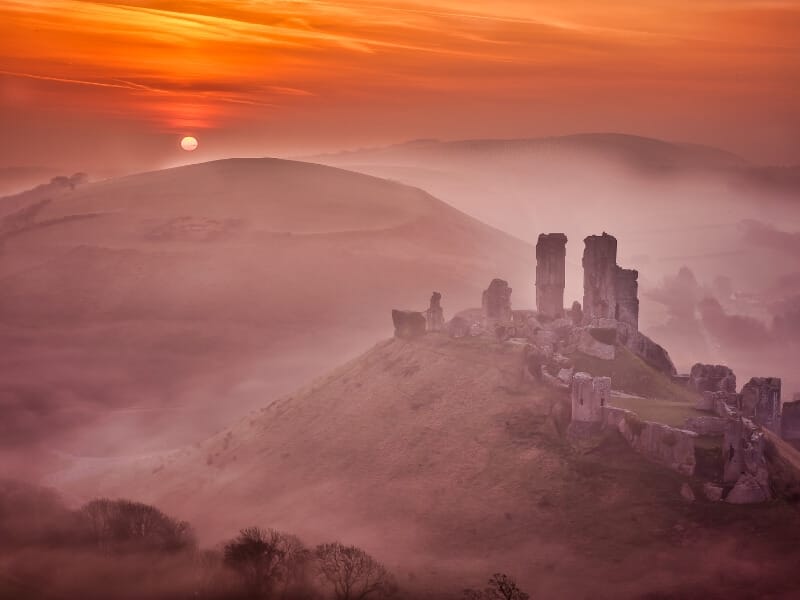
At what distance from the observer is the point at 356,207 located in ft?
609

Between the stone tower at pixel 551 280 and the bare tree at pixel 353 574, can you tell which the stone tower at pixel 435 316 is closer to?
the stone tower at pixel 551 280

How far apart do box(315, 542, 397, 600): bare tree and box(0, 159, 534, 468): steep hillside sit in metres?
39.7

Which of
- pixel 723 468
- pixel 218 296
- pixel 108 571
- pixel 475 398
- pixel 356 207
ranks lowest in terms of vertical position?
pixel 108 571

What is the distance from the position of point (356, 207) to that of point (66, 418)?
275 feet

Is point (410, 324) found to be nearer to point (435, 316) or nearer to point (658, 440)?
point (435, 316)

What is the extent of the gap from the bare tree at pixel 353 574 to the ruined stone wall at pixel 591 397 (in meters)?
15.0

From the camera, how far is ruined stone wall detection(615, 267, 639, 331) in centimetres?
8581

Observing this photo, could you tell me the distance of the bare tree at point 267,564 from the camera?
60.5m

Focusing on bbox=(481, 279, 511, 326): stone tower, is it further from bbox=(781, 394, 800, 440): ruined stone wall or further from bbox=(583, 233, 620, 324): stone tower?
bbox=(781, 394, 800, 440): ruined stone wall

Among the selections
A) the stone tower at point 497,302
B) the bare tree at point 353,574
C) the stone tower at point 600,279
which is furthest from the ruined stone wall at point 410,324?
the bare tree at point 353,574

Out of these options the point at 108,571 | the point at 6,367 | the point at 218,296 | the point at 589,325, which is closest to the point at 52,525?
the point at 108,571

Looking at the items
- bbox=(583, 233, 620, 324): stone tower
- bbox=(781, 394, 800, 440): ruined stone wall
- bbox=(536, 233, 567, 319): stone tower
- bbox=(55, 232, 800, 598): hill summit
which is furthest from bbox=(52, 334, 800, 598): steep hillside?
bbox=(781, 394, 800, 440): ruined stone wall

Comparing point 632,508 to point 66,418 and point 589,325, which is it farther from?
Answer: point 66,418

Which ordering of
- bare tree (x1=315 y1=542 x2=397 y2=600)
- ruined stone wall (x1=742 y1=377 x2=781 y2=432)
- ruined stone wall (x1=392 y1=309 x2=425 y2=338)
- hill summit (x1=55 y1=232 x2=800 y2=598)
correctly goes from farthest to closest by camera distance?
ruined stone wall (x1=392 y1=309 x2=425 y2=338) → ruined stone wall (x1=742 y1=377 x2=781 y2=432) → hill summit (x1=55 y1=232 x2=800 y2=598) → bare tree (x1=315 y1=542 x2=397 y2=600)
